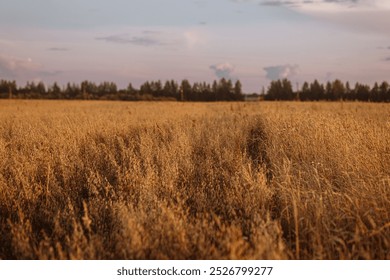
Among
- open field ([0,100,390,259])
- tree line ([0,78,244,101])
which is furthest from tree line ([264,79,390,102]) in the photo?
open field ([0,100,390,259])

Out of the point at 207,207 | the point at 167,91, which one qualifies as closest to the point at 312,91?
the point at 167,91

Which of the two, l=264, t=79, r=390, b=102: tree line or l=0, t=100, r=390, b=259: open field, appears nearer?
l=0, t=100, r=390, b=259: open field

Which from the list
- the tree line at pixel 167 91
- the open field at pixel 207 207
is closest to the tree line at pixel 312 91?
the tree line at pixel 167 91

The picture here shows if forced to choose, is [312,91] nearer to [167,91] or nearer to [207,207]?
[167,91]

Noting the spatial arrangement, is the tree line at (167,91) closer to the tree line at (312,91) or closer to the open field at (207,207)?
the tree line at (312,91)

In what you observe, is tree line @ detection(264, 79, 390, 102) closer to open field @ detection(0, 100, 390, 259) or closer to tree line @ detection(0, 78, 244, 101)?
tree line @ detection(0, 78, 244, 101)

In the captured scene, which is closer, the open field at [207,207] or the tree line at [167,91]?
the open field at [207,207]

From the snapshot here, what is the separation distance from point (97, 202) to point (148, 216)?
0.75 metres

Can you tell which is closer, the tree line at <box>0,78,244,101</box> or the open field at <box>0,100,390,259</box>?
the open field at <box>0,100,390,259</box>

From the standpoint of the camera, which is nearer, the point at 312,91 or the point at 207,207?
the point at 207,207
